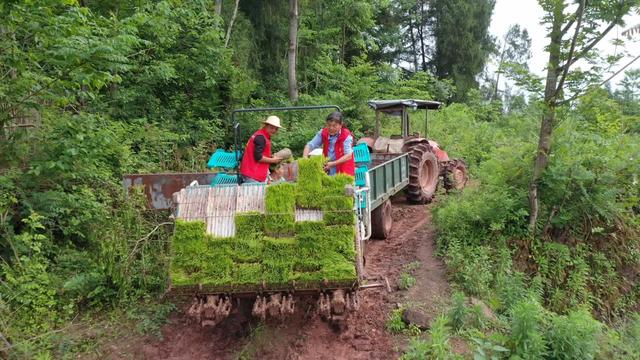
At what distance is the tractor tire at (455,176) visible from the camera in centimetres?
1092

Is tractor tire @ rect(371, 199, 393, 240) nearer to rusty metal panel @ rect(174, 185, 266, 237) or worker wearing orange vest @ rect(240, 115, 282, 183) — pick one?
worker wearing orange vest @ rect(240, 115, 282, 183)

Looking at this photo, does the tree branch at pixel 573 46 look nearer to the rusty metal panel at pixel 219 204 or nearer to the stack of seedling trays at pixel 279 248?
the stack of seedling trays at pixel 279 248

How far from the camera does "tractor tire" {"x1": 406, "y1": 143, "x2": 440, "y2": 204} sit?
9.30 metres

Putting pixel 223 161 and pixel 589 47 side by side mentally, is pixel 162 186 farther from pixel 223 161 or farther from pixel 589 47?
pixel 589 47

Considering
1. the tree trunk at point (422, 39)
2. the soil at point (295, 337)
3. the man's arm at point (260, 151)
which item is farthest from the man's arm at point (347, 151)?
the tree trunk at point (422, 39)

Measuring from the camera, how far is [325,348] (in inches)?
176

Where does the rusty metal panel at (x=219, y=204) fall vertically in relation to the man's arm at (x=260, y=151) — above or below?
below

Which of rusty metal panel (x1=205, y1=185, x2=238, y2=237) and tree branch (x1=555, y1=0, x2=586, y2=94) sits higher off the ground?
tree branch (x1=555, y1=0, x2=586, y2=94)

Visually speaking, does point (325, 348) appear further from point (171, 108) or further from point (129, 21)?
point (171, 108)

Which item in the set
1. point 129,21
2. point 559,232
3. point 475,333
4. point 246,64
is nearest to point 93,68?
point 129,21

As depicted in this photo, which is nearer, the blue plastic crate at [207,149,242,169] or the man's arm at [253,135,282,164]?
the man's arm at [253,135,282,164]

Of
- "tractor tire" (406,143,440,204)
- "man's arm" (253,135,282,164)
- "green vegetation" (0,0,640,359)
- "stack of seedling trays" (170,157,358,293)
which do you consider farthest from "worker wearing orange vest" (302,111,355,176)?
"tractor tire" (406,143,440,204)

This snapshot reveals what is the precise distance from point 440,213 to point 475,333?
305 cm

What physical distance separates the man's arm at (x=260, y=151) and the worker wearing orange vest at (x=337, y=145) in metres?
0.41
